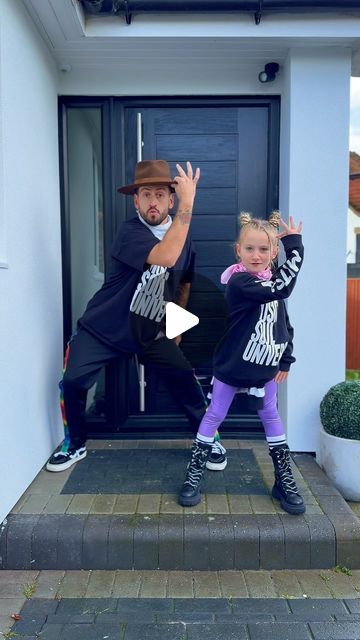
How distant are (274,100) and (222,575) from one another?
3.02m

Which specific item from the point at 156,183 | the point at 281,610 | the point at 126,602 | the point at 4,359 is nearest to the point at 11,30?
the point at 156,183

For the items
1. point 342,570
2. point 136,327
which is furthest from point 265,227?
point 342,570

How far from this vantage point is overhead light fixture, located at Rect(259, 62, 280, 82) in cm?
365

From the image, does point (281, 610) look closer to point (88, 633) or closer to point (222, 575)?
point (222, 575)

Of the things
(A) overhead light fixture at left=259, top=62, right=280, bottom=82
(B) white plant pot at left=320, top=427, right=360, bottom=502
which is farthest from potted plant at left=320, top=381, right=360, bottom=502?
(A) overhead light fixture at left=259, top=62, right=280, bottom=82

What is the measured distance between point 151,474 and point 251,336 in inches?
43.9

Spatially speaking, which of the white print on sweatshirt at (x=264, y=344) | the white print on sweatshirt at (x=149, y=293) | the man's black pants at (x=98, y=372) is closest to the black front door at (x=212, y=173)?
the man's black pants at (x=98, y=372)

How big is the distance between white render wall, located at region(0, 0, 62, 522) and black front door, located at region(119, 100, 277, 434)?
58 cm

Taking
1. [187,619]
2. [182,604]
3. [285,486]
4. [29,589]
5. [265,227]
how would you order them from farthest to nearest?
[285,486] → [265,227] → [29,589] → [182,604] → [187,619]

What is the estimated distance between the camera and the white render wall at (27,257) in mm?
2803

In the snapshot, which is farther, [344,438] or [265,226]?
[344,438]

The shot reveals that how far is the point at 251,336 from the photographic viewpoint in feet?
9.34

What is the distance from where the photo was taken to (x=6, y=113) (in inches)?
110

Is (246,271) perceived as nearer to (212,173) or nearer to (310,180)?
(310,180)
